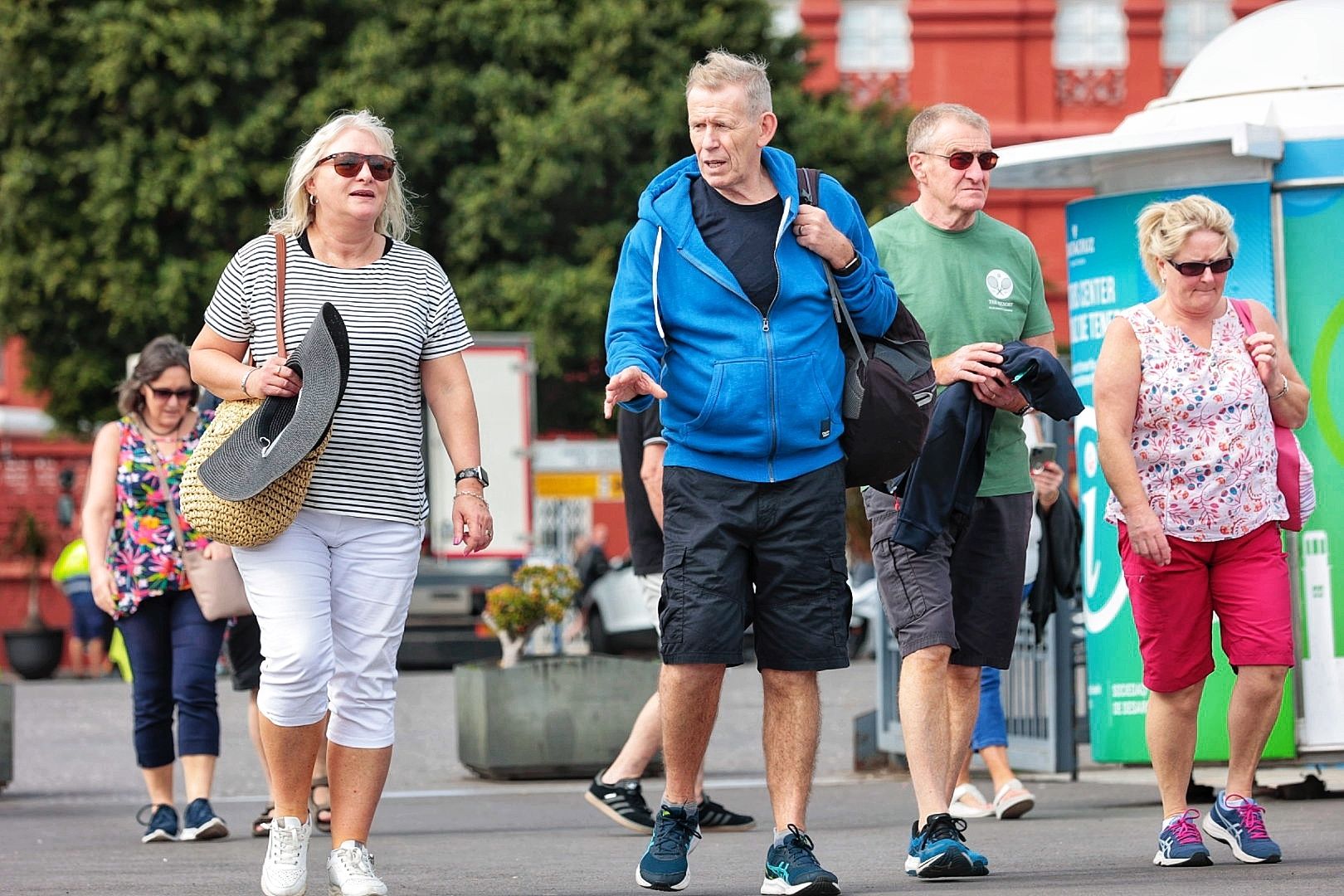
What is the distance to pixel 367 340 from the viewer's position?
5605 millimetres

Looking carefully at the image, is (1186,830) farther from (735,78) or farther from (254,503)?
(254,503)

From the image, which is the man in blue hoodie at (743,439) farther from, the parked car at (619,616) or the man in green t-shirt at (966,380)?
the parked car at (619,616)

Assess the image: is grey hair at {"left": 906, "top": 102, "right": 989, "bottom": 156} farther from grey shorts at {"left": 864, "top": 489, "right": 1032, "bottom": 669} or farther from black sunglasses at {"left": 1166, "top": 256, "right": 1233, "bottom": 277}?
grey shorts at {"left": 864, "top": 489, "right": 1032, "bottom": 669}

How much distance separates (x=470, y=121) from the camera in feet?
95.6

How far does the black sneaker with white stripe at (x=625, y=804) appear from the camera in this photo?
A: 7.94m

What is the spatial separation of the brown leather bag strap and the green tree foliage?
868 inches

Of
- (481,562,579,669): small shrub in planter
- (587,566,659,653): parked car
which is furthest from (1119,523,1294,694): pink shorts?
(587,566,659,653): parked car

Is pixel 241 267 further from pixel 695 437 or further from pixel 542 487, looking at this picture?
pixel 542 487

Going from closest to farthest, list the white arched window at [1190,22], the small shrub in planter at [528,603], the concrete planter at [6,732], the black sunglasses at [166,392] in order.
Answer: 1. the black sunglasses at [166,392]
2. the concrete planter at [6,732]
3. the small shrub in planter at [528,603]
4. the white arched window at [1190,22]

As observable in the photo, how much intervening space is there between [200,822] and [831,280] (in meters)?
3.59

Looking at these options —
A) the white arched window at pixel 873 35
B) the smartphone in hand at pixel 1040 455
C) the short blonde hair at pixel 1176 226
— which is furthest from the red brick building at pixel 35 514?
the short blonde hair at pixel 1176 226

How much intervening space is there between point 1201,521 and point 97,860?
3.66 metres

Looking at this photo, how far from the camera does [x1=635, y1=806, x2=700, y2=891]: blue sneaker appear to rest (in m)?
5.59

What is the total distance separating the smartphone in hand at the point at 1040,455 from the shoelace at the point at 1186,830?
209 centimetres
